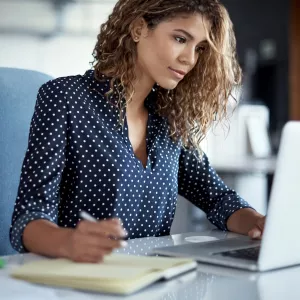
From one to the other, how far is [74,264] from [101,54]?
737 millimetres

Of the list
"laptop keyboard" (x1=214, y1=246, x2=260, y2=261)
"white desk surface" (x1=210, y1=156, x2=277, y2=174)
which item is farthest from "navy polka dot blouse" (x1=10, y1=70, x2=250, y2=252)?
"white desk surface" (x1=210, y1=156, x2=277, y2=174)

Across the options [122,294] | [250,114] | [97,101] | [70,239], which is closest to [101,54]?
[97,101]

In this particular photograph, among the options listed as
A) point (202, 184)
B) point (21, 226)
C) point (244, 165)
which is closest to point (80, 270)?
point (21, 226)

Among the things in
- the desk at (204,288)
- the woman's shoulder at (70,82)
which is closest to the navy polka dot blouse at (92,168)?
the woman's shoulder at (70,82)

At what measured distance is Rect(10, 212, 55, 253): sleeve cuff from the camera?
1.28 metres

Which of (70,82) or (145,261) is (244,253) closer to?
(145,261)

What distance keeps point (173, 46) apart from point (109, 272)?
689mm

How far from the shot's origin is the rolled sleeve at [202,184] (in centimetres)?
176

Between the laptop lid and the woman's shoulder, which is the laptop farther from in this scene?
the woman's shoulder

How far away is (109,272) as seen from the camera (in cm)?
100

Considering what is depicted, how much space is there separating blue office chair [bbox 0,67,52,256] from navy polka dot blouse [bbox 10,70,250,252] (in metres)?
0.21

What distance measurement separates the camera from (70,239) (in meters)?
1.08

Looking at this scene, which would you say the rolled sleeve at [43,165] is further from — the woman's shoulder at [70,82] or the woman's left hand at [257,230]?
the woman's left hand at [257,230]

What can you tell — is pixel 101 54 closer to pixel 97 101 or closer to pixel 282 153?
pixel 97 101
